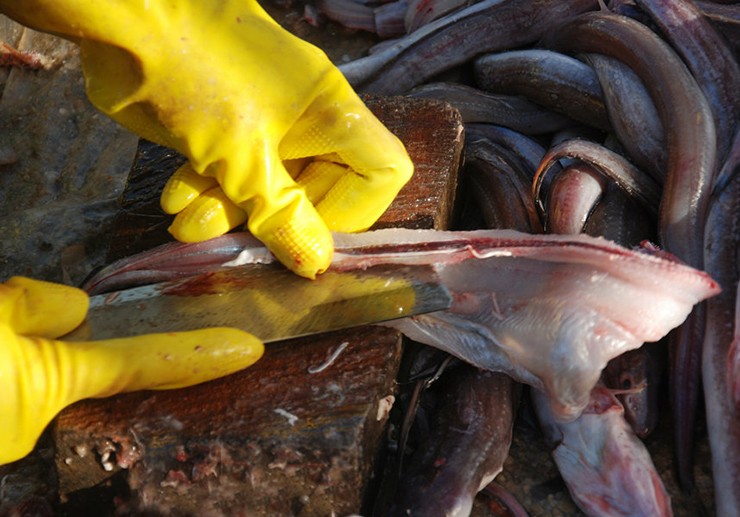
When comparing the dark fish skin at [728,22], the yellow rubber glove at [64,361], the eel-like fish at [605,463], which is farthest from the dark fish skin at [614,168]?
the yellow rubber glove at [64,361]

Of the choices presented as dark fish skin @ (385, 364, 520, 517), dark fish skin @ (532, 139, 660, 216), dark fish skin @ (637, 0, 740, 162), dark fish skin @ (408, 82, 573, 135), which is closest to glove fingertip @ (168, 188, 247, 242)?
dark fish skin @ (385, 364, 520, 517)

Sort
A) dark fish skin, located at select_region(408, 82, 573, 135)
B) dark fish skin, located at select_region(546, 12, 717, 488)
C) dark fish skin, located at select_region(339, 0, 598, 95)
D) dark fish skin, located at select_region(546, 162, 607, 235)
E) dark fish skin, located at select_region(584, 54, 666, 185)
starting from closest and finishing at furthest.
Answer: dark fish skin, located at select_region(546, 12, 717, 488) → dark fish skin, located at select_region(546, 162, 607, 235) → dark fish skin, located at select_region(584, 54, 666, 185) → dark fish skin, located at select_region(408, 82, 573, 135) → dark fish skin, located at select_region(339, 0, 598, 95)

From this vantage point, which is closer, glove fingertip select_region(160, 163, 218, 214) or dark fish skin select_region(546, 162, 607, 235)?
glove fingertip select_region(160, 163, 218, 214)

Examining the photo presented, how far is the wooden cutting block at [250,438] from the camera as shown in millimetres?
2270

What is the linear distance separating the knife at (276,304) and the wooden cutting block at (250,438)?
11 cm

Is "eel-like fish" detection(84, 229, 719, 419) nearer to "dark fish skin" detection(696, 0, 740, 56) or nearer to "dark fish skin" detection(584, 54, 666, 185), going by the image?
"dark fish skin" detection(584, 54, 666, 185)

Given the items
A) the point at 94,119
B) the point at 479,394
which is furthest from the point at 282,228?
the point at 94,119

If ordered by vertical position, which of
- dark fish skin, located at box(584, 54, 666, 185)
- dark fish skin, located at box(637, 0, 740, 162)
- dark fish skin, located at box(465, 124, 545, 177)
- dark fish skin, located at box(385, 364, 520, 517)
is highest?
dark fish skin, located at box(637, 0, 740, 162)

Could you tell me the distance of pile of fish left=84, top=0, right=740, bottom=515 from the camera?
2303 millimetres

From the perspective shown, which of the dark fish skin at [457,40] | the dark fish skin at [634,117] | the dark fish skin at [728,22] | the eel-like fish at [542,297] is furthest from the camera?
the dark fish skin at [457,40]

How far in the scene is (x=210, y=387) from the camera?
2420mm

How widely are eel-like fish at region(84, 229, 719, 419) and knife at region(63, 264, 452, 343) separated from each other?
71mm

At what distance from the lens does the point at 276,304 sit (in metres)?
2.46

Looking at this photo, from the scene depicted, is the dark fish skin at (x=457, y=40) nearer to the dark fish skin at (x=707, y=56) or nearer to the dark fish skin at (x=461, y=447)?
the dark fish skin at (x=707, y=56)
